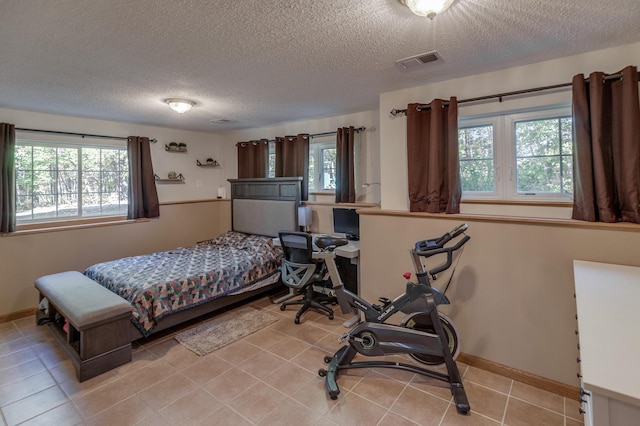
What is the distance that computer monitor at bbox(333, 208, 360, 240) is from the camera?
3853 millimetres

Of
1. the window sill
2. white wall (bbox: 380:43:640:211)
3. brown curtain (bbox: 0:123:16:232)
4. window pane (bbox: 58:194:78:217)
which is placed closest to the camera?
white wall (bbox: 380:43:640:211)

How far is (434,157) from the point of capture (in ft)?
8.93

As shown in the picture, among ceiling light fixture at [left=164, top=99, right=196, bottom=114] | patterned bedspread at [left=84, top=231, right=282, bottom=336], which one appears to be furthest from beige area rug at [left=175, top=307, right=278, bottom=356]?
ceiling light fixture at [left=164, top=99, right=196, bottom=114]

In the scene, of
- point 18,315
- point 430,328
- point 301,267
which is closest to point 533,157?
point 430,328

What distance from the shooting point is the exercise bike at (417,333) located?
2.14 metres

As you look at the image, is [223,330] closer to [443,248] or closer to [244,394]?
[244,394]

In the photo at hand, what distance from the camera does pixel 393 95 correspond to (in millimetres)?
3105

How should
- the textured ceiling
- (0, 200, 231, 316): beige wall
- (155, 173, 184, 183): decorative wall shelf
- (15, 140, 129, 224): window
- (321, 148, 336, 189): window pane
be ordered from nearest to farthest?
the textured ceiling, (0, 200, 231, 316): beige wall, (15, 140, 129, 224): window, (321, 148, 336, 189): window pane, (155, 173, 184, 183): decorative wall shelf

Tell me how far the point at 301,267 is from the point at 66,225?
10.5ft

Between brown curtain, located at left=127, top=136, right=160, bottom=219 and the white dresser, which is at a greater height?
brown curtain, located at left=127, top=136, right=160, bottom=219

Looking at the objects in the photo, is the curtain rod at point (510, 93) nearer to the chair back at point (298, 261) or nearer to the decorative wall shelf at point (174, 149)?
the chair back at point (298, 261)

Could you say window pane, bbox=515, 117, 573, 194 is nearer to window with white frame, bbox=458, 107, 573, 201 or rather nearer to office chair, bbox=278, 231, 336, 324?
window with white frame, bbox=458, 107, 573, 201

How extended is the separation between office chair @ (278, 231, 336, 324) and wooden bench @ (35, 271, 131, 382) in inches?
61.1

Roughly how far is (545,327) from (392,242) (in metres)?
1.31
